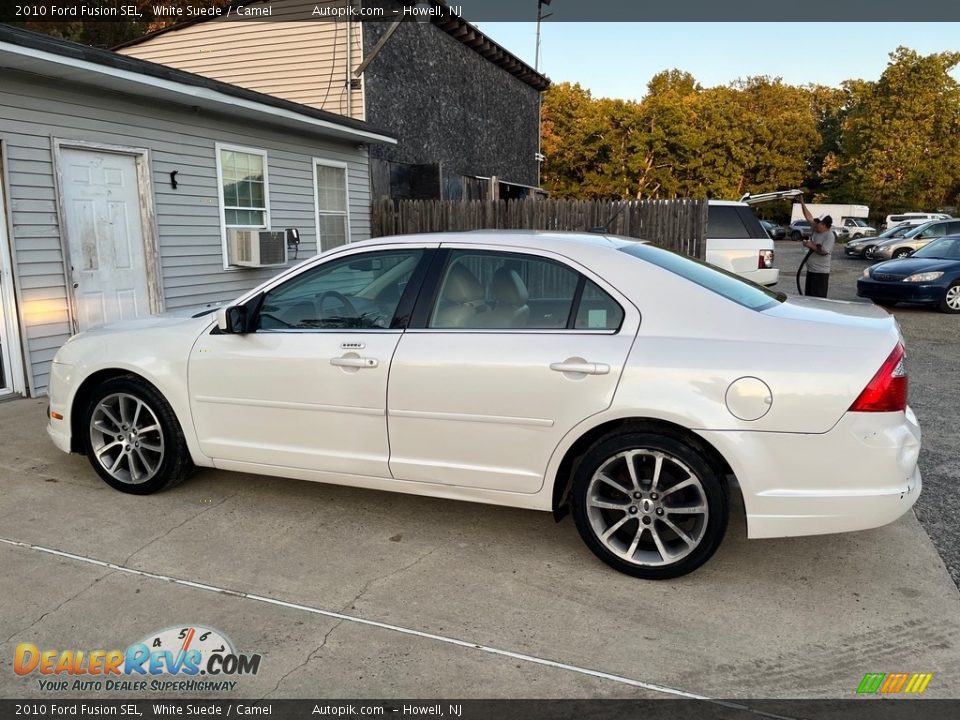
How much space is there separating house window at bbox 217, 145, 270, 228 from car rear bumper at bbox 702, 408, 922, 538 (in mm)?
8005

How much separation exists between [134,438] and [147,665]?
1890mm

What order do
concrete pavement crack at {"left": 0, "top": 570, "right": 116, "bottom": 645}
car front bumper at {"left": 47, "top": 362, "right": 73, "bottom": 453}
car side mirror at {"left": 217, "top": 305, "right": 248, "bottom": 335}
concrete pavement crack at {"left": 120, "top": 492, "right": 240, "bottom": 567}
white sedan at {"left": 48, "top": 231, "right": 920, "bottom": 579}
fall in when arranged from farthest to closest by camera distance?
car front bumper at {"left": 47, "top": 362, "right": 73, "bottom": 453} → car side mirror at {"left": 217, "top": 305, "right": 248, "bottom": 335} → concrete pavement crack at {"left": 120, "top": 492, "right": 240, "bottom": 567} → white sedan at {"left": 48, "top": 231, "right": 920, "bottom": 579} → concrete pavement crack at {"left": 0, "top": 570, "right": 116, "bottom": 645}

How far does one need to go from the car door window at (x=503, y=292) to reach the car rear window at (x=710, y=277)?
1.36ft

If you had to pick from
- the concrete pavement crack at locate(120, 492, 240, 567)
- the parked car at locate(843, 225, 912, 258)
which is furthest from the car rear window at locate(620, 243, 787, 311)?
the parked car at locate(843, 225, 912, 258)

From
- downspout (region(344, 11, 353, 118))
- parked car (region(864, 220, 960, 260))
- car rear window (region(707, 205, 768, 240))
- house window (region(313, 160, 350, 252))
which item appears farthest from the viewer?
parked car (region(864, 220, 960, 260))

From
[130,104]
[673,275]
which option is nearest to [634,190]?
[130,104]

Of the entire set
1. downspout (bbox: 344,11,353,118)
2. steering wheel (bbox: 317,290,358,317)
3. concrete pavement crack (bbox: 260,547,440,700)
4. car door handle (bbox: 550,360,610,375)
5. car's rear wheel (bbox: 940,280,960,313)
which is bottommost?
concrete pavement crack (bbox: 260,547,440,700)

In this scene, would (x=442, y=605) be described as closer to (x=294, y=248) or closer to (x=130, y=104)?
(x=130, y=104)

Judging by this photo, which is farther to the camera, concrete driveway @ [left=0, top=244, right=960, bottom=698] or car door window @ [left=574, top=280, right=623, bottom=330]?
car door window @ [left=574, top=280, right=623, bottom=330]

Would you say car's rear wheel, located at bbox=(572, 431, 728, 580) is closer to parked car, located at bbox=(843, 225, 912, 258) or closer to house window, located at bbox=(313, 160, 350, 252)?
house window, located at bbox=(313, 160, 350, 252)

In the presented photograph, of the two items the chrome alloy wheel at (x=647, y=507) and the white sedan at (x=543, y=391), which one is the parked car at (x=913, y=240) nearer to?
the white sedan at (x=543, y=391)

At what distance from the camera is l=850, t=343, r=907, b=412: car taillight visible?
9.91ft

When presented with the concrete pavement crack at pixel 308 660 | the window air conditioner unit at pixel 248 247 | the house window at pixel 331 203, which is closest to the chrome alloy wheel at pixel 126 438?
the concrete pavement crack at pixel 308 660
